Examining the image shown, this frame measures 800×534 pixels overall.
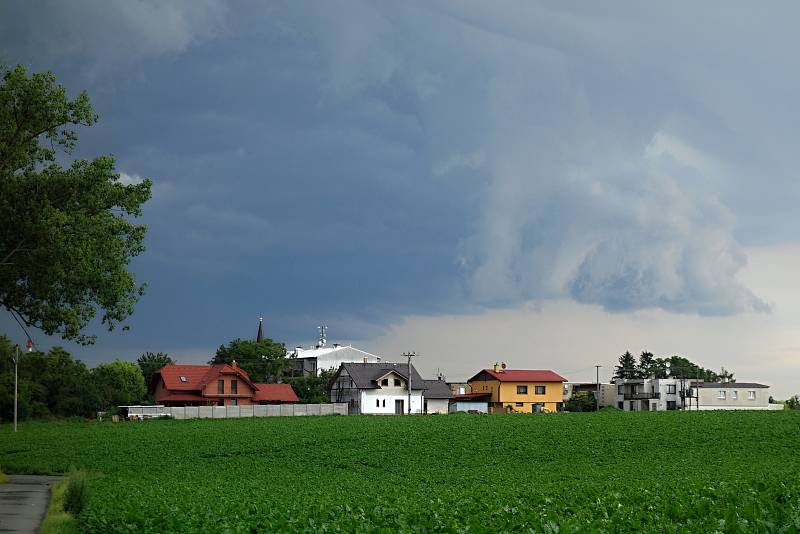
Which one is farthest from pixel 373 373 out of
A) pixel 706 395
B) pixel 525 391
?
pixel 706 395

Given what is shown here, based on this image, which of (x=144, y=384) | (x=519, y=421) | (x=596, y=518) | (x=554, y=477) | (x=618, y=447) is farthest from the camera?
(x=144, y=384)

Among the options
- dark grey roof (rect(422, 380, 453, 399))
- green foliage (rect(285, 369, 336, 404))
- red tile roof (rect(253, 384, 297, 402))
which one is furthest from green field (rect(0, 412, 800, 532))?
green foliage (rect(285, 369, 336, 404))

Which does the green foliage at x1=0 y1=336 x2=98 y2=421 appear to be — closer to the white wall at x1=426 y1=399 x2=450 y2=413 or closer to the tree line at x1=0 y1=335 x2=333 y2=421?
the tree line at x1=0 y1=335 x2=333 y2=421

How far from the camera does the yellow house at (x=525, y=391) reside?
362ft

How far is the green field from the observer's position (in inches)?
792

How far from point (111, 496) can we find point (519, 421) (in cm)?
4080

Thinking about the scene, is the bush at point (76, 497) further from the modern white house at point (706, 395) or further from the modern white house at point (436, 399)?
the modern white house at point (706, 395)

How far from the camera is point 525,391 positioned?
11069cm

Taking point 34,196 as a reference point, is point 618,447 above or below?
below

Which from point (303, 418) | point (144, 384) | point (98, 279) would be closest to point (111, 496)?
point (98, 279)

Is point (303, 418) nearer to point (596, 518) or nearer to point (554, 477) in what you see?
point (554, 477)

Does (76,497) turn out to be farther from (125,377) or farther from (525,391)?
(125,377)

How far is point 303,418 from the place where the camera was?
78.9 meters

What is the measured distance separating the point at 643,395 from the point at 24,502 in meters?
102
